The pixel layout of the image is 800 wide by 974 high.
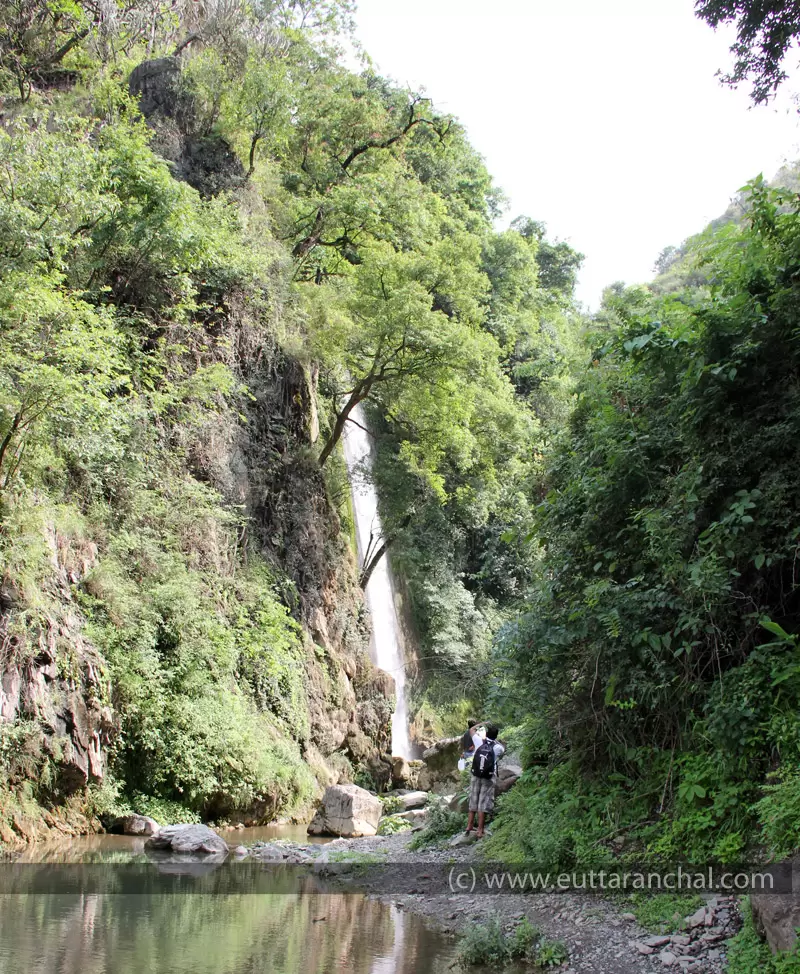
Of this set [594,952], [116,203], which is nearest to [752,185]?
[594,952]

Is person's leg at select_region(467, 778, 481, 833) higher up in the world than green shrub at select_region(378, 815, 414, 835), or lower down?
higher up

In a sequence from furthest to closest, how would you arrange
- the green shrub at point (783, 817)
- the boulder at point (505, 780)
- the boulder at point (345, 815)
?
the boulder at point (345, 815), the boulder at point (505, 780), the green shrub at point (783, 817)

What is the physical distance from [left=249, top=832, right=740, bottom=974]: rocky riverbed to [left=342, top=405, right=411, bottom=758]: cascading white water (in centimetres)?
1143

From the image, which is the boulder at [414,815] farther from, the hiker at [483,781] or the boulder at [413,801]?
the hiker at [483,781]

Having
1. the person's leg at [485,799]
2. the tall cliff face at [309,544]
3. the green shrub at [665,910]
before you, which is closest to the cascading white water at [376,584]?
the tall cliff face at [309,544]

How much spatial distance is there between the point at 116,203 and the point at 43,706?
8.69 m

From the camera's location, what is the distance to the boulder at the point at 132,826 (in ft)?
35.9

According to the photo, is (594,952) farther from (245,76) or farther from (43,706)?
(245,76)

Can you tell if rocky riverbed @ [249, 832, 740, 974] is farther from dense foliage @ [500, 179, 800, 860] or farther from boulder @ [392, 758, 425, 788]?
boulder @ [392, 758, 425, 788]

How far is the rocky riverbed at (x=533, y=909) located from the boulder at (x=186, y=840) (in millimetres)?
523

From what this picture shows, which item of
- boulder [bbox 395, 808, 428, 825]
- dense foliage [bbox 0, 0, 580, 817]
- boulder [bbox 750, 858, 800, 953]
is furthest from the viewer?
boulder [bbox 395, 808, 428, 825]

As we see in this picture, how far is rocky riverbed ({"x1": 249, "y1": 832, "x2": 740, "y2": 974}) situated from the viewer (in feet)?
17.4

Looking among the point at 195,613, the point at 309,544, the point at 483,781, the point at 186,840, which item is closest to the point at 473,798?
the point at 483,781

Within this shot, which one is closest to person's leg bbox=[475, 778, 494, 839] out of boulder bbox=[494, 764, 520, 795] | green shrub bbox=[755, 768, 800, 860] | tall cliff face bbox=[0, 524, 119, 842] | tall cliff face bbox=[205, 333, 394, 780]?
boulder bbox=[494, 764, 520, 795]
